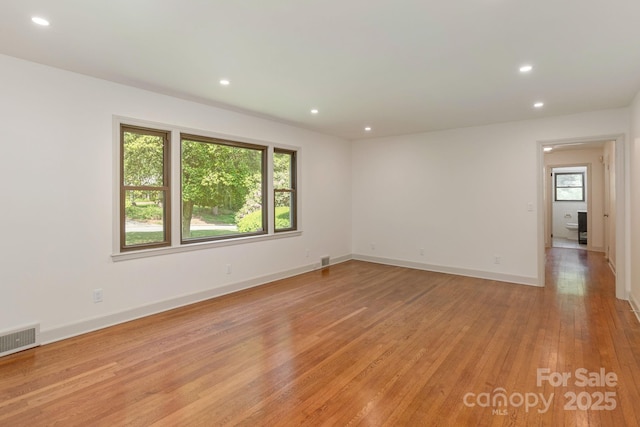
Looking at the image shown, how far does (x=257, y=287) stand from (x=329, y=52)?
3.47m

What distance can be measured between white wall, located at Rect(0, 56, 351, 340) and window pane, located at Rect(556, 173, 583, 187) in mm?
10796

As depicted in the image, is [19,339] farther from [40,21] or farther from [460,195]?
[460,195]

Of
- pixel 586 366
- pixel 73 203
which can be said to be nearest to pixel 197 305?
pixel 73 203

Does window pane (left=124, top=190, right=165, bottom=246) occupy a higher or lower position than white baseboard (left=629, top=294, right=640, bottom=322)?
higher

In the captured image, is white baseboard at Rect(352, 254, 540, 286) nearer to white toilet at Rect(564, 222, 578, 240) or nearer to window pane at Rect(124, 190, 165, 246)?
window pane at Rect(124, 190, 165, 246)

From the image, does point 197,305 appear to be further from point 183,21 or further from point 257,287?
point 183,21

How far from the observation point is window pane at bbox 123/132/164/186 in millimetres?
3750

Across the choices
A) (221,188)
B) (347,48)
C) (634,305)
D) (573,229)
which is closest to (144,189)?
(221,188)

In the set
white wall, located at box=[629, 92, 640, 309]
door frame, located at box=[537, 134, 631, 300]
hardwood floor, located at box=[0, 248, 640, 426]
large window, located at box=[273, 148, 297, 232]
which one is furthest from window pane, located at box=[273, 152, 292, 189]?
white wall, located at box=[629, 92, 640, 309]

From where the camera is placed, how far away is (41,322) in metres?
3.06

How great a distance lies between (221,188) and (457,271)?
13.9 ft

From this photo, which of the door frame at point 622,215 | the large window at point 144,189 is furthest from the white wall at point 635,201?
the large window at point 144,189

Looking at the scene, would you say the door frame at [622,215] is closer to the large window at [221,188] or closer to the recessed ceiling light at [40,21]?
the large window at [221,188]

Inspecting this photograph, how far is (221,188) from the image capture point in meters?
4.82
